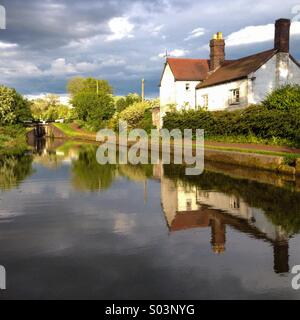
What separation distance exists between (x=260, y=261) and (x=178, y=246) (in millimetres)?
1979

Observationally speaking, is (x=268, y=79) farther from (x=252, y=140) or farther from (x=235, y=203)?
(x=235, y=203)

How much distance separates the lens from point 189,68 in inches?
2002

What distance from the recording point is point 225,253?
28.7 ft

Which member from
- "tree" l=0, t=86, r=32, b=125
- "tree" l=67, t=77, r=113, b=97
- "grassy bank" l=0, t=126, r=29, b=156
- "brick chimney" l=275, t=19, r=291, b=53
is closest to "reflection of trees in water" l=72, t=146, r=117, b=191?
"grassy bank" l=0, t=126, r=29, b=156

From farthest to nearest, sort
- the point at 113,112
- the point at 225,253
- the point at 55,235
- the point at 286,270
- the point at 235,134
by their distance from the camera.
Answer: the point at 113,112 < the point at 235,134 < the point at 55,235 < the point at 225,253 < the point at 286,270

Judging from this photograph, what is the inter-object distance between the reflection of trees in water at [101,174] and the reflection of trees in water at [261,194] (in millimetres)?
1915

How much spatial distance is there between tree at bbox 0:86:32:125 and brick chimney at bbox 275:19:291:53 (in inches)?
1365

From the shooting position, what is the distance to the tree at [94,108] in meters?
77.1

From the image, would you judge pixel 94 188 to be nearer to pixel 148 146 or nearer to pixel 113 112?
pixel 148 146

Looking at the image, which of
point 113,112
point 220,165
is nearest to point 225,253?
point 220,165

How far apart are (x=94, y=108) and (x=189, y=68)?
31.6 meters

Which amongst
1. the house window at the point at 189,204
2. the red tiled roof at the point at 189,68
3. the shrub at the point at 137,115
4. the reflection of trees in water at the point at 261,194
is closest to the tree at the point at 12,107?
the shrub at the point at 137,115

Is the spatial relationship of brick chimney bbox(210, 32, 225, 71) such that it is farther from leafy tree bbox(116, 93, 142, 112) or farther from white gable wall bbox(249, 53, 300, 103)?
leafy tree bbox(116, 93, 142, 112)

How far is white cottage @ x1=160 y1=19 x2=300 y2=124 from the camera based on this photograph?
1533 inches
